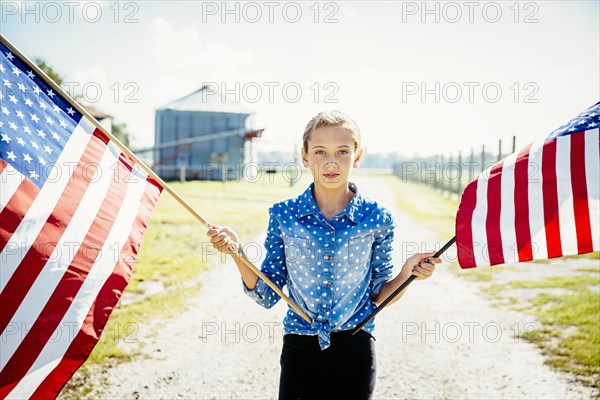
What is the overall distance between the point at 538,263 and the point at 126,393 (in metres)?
8.22

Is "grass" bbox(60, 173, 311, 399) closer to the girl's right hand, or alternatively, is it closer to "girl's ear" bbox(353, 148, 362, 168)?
the girl's right hand

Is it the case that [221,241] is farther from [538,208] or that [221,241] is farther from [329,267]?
[538,208]

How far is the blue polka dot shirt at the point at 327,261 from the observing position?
239 cm

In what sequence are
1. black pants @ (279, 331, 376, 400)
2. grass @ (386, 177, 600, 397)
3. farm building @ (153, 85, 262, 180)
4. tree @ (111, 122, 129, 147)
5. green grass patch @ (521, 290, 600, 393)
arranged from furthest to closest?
tree @ (111, 122, 129, 147)
farm building @ (153, 85, 262, 180)
grass @ (386, 177, 600, 397)
green grass patch @ (521, 290, 600, 393)
black pants @ (279, 331, 376, 400)

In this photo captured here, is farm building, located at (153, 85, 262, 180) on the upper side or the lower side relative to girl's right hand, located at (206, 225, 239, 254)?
upper

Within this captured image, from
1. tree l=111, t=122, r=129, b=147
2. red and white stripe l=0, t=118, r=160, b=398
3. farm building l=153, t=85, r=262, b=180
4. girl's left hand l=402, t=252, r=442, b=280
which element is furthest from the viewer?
tree l=111, t=122, r=129, b=147

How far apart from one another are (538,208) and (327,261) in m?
1.18

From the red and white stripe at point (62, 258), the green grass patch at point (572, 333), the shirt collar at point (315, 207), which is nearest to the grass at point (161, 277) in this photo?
the red and white stripe at point (62, 258)

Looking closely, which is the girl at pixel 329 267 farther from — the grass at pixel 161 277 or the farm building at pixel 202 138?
the farm building at pixel 202 138

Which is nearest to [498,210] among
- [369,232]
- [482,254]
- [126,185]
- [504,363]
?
[482,254]

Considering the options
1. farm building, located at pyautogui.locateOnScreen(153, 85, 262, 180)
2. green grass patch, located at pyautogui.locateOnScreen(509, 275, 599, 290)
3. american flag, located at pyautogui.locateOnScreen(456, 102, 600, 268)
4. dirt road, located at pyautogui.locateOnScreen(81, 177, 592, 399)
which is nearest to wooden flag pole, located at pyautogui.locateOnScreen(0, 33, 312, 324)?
american flag, located at pyautogui.locateOnScreen(456, 102, 600, 268)

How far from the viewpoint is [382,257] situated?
2.54 m

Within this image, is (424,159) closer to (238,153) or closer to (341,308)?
(238,153)

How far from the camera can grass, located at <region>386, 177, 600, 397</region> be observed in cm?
452
